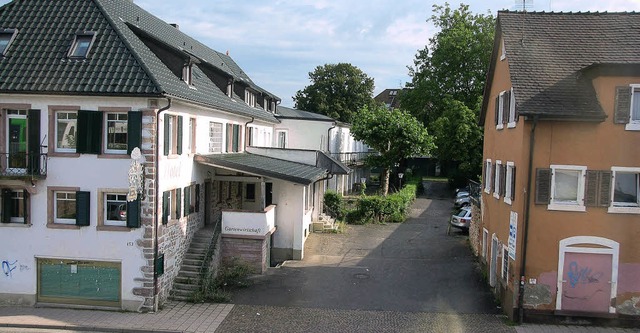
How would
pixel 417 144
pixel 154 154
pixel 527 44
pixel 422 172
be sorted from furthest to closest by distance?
pixel 422 172 < pixel 417 144 < pixel 527 44 < pixel 154 154

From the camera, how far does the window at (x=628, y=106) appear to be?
15.9 m

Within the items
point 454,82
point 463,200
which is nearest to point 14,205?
point 463,200

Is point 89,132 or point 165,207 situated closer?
point 89,132

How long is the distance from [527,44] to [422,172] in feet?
194

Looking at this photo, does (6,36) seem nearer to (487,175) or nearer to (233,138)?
(233,138)

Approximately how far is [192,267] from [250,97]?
1541 centimetres

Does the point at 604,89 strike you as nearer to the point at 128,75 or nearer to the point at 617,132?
the point at 617,132

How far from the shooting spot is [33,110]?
17203mm

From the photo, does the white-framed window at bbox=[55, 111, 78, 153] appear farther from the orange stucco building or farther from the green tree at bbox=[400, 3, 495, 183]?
the green tree at bbox=[400, 3, 495, 183]

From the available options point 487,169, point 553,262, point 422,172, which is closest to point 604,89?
point 553,262

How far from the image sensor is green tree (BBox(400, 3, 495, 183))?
156 feet

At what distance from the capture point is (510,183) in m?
17.8

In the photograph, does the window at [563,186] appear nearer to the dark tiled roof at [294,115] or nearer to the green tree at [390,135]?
the green tree at [390,135]

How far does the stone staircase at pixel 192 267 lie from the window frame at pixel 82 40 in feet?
25.4
